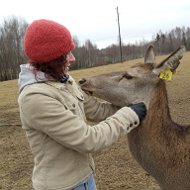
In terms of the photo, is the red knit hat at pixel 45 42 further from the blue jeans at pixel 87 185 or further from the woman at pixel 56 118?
the blue jeans at pixel 87 185

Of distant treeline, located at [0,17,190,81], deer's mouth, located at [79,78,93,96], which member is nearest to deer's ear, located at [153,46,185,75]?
deer's mouth, located at [79,78,93,96]

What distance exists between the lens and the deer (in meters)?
4.02

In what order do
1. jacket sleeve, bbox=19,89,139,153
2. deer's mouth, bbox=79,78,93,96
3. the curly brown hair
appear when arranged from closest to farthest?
jacket sleeve, bbox=19,89,139,153
the curly brown hair
deer's mouth, bbox=79,78,93,96

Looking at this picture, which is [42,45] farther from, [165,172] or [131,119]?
[165,172]

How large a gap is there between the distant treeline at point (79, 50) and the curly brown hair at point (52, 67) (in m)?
42.8

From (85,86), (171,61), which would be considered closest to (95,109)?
(85,86)

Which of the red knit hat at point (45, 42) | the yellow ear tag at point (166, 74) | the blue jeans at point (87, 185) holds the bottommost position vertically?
the blue jeans at point (87, 185)

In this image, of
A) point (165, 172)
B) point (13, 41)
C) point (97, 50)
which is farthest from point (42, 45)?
point (97, 50)

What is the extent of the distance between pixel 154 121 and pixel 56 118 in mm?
1251

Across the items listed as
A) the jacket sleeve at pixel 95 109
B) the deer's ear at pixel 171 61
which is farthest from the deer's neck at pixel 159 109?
the jacket sleeve at pixel 95 109

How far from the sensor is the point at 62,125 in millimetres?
3146

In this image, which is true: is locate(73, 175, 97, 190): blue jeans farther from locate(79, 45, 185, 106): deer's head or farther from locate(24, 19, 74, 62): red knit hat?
locate(24, 19, 74, 62): red knit hat

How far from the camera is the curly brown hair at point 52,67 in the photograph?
3.27 meters

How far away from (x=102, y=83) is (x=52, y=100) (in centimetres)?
101
